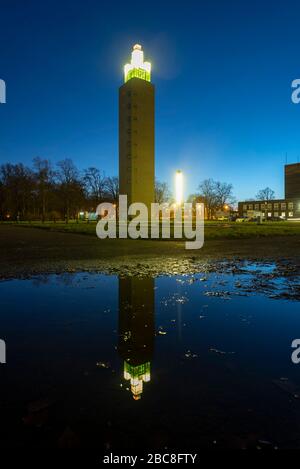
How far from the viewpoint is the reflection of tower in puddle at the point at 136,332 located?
9.96 ft

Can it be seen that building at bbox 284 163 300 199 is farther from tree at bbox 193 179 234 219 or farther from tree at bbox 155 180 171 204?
tree at bbox 155 180 171 204

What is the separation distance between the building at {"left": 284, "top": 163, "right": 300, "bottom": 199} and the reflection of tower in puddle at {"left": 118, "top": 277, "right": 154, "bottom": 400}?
465 ft

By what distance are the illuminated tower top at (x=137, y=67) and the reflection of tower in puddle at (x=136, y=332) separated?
285ft

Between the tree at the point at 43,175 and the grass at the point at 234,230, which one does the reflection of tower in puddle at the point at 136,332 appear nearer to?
the grass at the point at 234,230

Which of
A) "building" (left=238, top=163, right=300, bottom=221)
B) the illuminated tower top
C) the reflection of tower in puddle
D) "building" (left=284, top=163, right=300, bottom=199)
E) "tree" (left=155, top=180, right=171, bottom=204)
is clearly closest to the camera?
the reflection of tower in puddle

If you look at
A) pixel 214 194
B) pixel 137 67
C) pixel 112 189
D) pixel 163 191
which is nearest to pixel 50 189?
pixel 112 189

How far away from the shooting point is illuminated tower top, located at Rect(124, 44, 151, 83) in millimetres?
82375

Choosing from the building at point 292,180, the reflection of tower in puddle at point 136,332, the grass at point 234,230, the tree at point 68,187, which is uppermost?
the building at point 292,180

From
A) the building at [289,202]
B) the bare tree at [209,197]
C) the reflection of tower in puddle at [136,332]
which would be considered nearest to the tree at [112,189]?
the bare tree at [209,197]

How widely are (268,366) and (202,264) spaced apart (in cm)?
768

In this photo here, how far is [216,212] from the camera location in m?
122

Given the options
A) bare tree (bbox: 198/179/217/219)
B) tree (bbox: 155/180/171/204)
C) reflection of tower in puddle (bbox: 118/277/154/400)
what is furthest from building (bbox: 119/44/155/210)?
reflection of tower in puddle (bbox: 118/277/154/400)

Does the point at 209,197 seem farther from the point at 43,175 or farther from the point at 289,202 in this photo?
the point at 43,175

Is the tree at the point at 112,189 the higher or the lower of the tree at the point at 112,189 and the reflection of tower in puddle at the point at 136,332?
the higher
